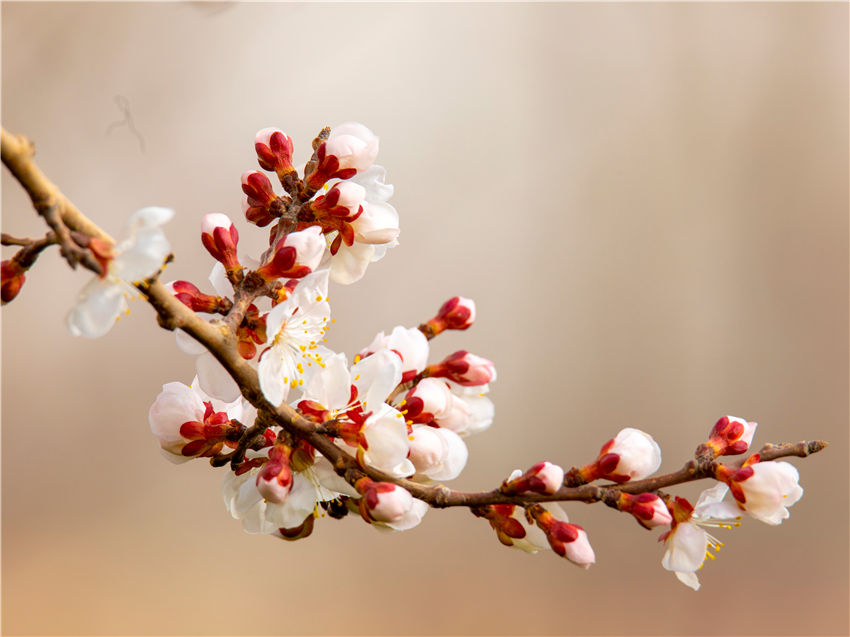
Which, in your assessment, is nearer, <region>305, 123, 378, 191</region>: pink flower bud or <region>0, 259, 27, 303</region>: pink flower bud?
<region>0, 259, 27, 303</region>: pink flower bud

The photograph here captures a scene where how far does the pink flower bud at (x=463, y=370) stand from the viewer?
46cm

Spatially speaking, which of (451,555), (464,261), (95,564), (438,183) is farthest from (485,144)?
(95,564)

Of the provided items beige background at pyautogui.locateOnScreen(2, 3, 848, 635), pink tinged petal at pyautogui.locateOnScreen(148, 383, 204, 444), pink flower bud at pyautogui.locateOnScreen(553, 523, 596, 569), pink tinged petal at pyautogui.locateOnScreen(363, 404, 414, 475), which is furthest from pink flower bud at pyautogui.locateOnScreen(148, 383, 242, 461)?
beige background at pyautogui.locateOnScreen(2, 3, 848, 635)

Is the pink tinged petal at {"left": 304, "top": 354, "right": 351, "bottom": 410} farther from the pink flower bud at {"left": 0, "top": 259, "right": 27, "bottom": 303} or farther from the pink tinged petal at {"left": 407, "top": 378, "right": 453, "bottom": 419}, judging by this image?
the pink flower bud at {"left": 0, "top": 259, "right": 27, "bottom": 303}

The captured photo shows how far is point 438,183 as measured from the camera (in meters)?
1.88

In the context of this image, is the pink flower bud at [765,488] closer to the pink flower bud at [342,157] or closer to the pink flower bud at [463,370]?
the pink flower bud at [463,370]

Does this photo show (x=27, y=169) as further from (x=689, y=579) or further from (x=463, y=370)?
(x=689, y=579)

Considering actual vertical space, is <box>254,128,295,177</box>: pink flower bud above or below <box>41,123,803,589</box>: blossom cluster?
above

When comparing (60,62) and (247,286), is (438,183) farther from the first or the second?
(247,286)

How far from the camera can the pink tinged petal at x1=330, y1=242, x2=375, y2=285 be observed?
0.45 meters

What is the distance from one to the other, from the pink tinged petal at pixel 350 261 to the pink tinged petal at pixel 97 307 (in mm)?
166

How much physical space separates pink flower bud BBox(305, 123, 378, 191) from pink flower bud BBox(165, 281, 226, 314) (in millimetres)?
102

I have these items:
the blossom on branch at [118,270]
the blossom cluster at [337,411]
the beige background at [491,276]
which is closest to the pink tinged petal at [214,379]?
the blossom cluster at [337,411]

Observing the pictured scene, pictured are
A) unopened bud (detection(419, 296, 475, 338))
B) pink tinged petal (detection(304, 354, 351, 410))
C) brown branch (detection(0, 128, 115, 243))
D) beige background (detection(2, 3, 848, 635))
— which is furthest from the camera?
beige background (detection(2, 3, 848, 635))
